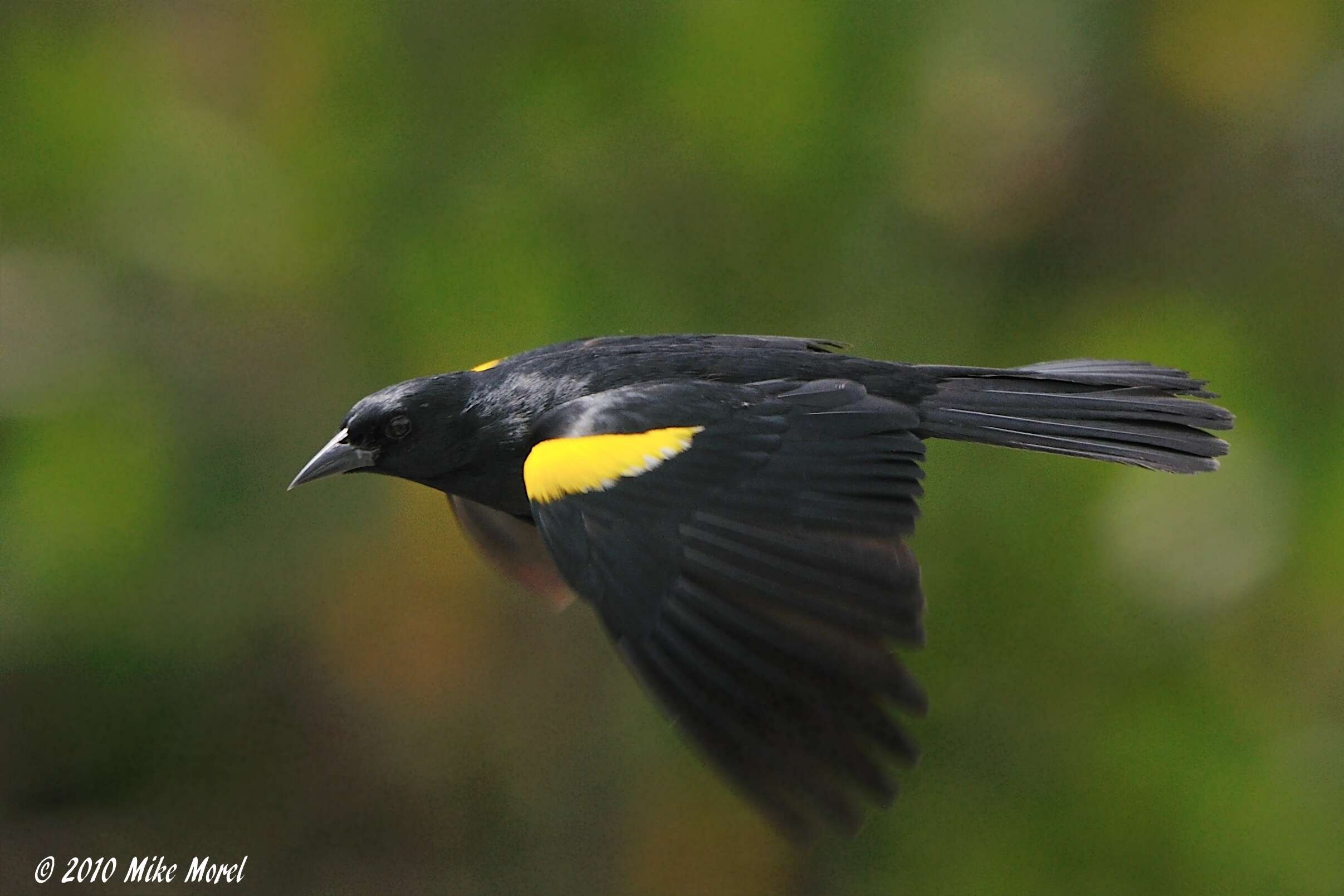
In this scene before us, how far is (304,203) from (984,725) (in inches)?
96.6

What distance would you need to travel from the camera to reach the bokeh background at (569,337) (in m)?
3.97

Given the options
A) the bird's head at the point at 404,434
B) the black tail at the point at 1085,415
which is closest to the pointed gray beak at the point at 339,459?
the bird's head at the point at 404,434

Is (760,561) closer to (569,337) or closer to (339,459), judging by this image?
(339,459)

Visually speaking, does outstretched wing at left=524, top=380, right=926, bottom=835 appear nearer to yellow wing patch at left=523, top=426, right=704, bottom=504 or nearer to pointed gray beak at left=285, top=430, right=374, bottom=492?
yellow wing patch at left=523, top=426, right=704, bottom=504

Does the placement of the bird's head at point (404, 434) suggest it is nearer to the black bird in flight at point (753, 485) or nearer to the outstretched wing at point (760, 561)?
the black bird in flight at point (753, 485)

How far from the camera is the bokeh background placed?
3.97m

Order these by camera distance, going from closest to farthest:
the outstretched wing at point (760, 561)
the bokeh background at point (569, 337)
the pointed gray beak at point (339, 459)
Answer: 1. the outstretched wing at point (760, 561)
2. the pointed gray beak at point (339, 459)
3. the bokeh background at point (569, 337)

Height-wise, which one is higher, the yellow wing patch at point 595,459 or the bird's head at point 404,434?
the yellow wing patch at point 595,459

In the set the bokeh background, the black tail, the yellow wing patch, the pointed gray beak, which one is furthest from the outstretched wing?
the bokeh background

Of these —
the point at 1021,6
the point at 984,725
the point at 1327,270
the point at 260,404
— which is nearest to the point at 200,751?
the point at 260,404

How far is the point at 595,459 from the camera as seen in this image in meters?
1.87

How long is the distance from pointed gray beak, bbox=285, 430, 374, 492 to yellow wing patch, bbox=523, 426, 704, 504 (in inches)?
15.3

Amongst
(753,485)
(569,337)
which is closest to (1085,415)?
(753,485)

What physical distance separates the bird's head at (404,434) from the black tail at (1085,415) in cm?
69
